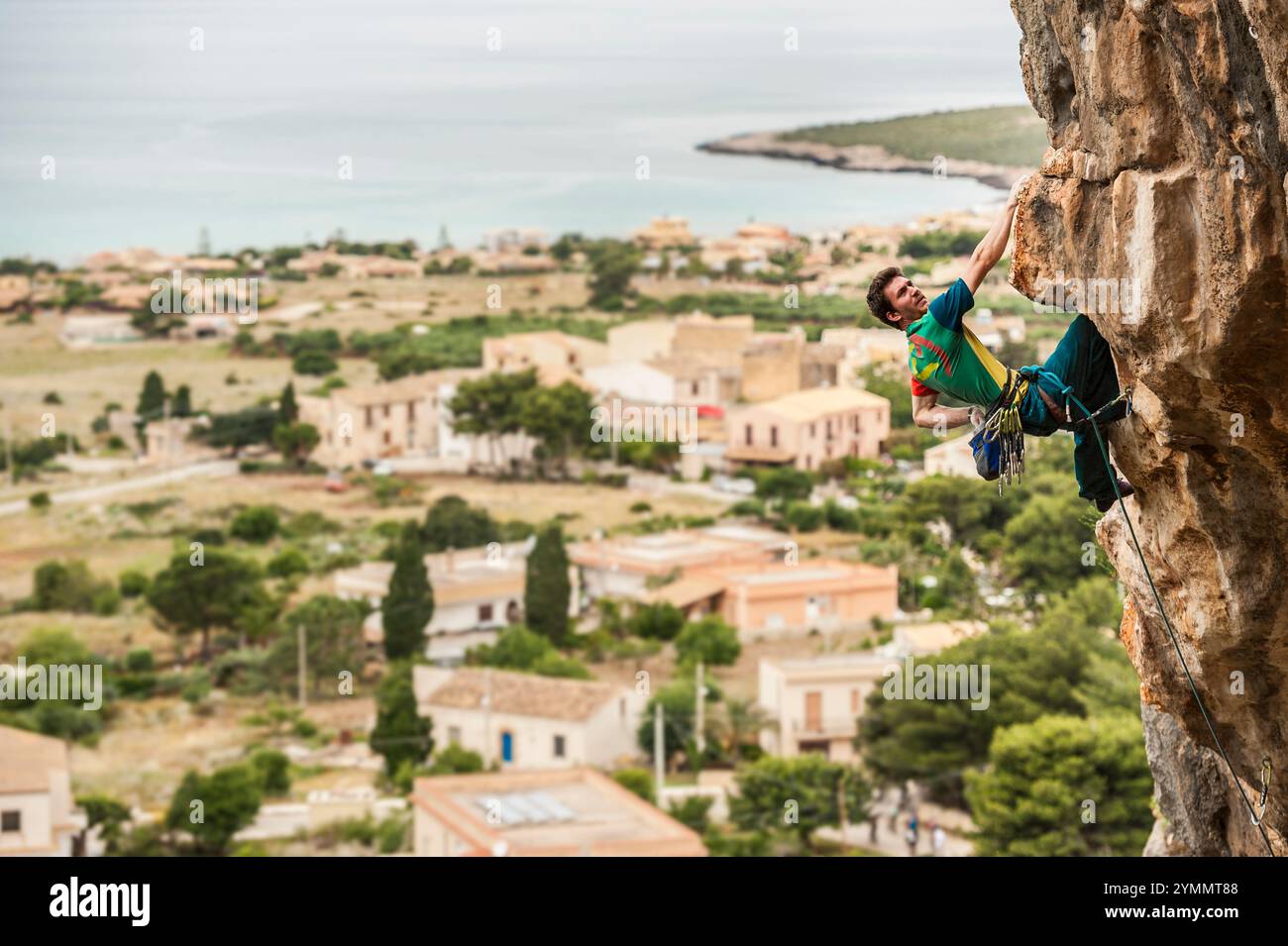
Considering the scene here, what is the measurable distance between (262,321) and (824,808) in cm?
3929

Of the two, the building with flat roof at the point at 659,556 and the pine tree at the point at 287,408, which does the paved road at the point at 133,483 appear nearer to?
the pine tree at the point at 287,408

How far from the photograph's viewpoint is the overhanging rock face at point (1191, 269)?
4328 millimetres

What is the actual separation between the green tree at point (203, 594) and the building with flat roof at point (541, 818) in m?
16.0

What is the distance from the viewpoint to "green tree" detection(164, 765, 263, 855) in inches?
1310

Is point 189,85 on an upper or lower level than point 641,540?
upper

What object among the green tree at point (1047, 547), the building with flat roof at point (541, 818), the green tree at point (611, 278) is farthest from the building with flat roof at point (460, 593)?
the green tree at point (611, 278)

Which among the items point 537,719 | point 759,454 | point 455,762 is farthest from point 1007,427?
point 759,454

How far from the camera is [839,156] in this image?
66.3 meters

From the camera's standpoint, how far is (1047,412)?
5125 mm

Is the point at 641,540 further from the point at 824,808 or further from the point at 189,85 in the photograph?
the point at 189,85

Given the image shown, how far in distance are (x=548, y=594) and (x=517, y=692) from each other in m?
6.19

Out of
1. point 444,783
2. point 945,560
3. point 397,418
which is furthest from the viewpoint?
point 397,418

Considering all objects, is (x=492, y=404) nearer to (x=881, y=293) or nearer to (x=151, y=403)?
(x=151, y=403)
